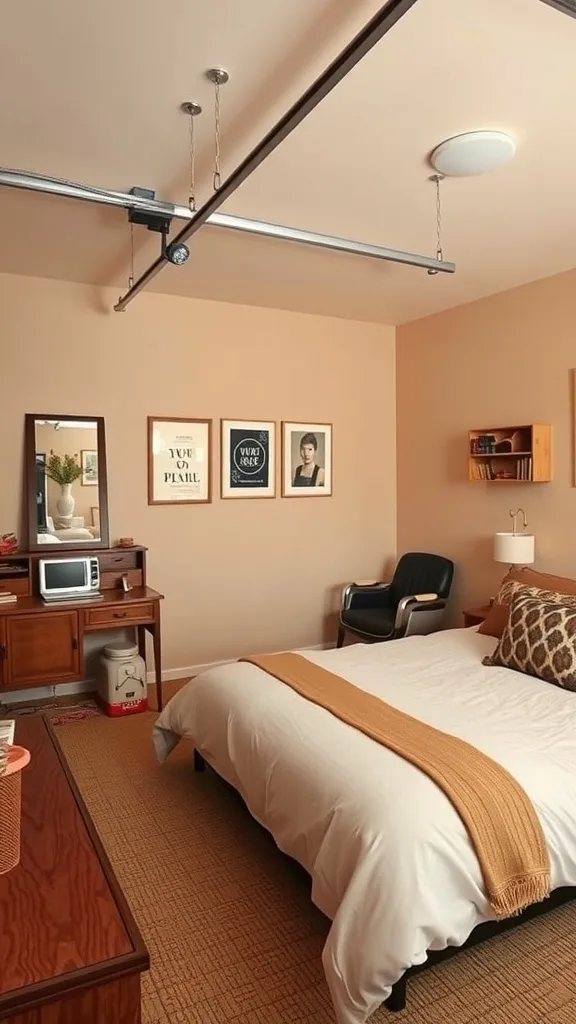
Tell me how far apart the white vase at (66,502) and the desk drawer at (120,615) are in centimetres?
79

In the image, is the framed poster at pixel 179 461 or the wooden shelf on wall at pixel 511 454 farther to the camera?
the framed poster at pixel 179 461

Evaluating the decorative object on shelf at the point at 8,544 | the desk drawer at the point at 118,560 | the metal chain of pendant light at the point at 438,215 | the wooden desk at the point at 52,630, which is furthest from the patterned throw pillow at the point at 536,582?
the decorative object on shelf at the point at 8,544

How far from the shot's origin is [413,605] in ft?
16.1

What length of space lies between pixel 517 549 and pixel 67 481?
10.1 feet

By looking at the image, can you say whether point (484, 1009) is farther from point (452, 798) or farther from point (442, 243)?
point (442, 243)

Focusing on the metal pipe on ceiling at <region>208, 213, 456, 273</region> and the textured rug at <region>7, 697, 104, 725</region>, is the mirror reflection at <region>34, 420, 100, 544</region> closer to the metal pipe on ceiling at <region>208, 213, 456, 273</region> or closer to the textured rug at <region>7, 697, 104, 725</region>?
the textured rug at <region>7, 697, 104, 725</region>

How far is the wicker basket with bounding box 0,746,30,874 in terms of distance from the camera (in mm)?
1723

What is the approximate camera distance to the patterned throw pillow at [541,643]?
312 centimetres

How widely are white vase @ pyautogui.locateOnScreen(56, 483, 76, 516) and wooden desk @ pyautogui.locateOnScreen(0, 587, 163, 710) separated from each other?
0.63 meters

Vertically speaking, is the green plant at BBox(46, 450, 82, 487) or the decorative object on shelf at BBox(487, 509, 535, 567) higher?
the green plant at BBox(46, 450, 82, 487)

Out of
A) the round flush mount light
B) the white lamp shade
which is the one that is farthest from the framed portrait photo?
the round flush mount light

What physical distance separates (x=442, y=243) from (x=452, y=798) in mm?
3089

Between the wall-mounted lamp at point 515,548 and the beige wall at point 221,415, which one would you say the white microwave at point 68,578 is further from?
the wall-mounted lamp at point 515,548

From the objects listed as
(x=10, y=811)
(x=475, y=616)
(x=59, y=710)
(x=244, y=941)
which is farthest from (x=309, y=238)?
(x=59, y=710)
